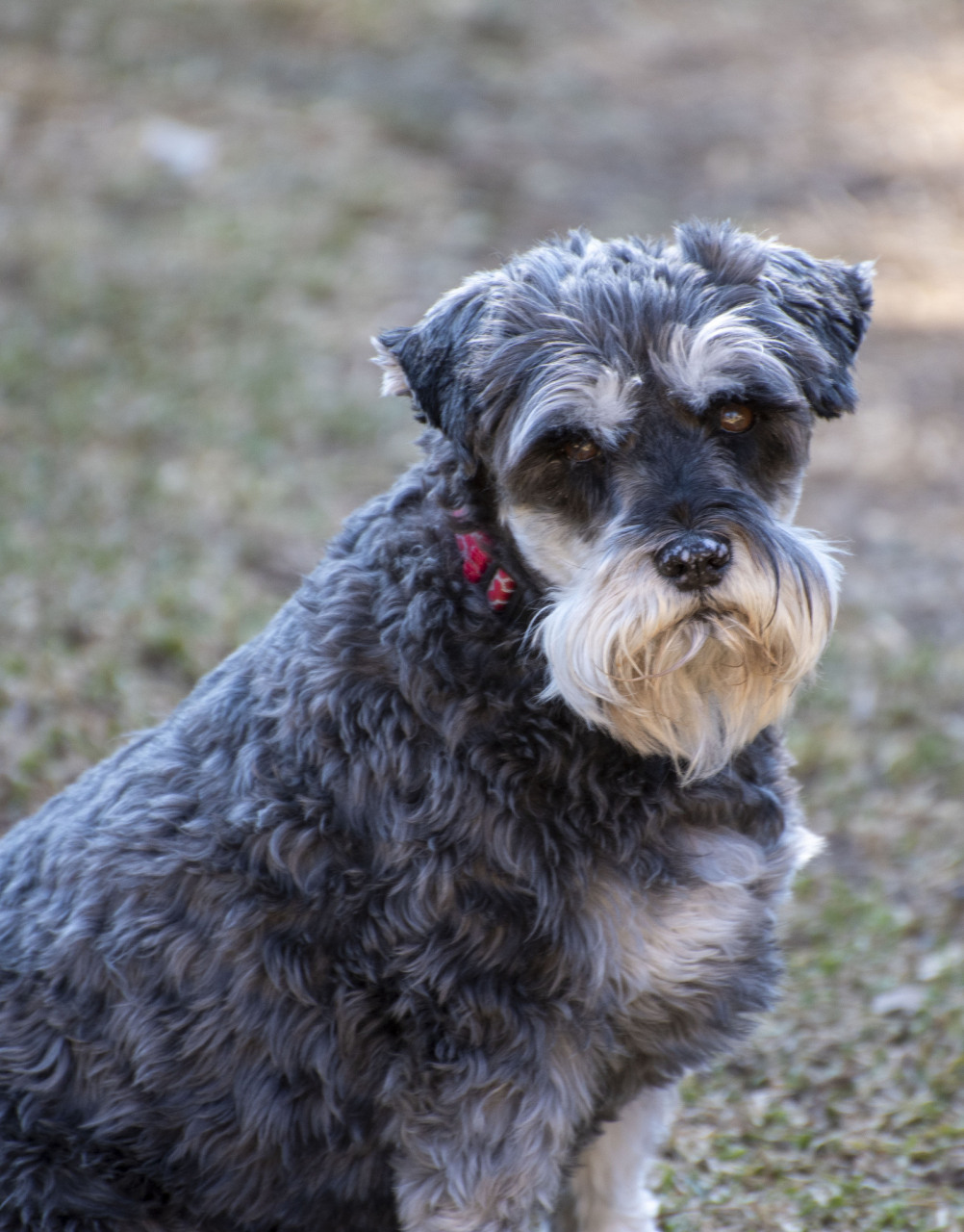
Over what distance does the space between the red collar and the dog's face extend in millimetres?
62

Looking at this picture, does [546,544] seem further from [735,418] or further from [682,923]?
[682,923]

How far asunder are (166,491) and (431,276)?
10.4 feet

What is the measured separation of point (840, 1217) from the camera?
3.66 m

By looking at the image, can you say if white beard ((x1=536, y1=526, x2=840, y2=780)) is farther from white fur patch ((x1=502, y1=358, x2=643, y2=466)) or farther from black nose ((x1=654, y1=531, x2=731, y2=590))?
white fur patch ((x1=502, y1=358, x2=643, y2=466))

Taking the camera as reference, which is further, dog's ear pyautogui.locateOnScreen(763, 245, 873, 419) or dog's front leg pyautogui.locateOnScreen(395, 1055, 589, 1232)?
dog's ear pyautogui.locateOnScreen(763, 245, 873, 419)

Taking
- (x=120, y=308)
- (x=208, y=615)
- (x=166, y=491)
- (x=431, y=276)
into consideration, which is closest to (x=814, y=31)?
(x=431, y=276)

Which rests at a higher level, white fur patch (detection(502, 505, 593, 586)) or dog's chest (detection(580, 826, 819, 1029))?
white fur patch (detection(502, 505, 593, 586))

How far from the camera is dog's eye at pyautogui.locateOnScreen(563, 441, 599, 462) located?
278 centimetres

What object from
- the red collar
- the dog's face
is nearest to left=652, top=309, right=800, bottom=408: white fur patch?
the dog's face

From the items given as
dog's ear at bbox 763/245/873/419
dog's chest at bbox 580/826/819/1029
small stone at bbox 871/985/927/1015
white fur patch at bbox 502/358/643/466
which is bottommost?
small stone at bbox 871/985/927/1015

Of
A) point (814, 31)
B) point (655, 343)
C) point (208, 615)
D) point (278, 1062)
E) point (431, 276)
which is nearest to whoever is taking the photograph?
point (655, 343)

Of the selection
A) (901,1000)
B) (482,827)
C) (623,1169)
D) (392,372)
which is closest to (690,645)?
(482,827)

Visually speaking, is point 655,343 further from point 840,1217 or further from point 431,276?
point 431,276

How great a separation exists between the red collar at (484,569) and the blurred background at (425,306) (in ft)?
3.45
